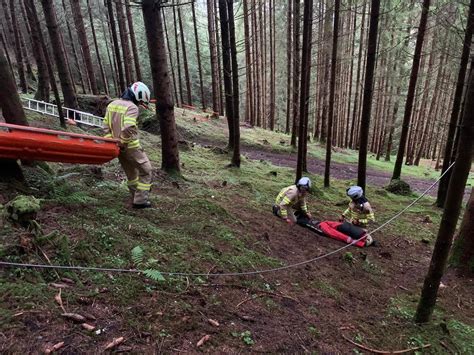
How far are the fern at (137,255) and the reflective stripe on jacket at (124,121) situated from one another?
1984mm

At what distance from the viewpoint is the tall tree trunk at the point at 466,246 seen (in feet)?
21.0

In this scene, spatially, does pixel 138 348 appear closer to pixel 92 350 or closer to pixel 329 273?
pixel 92 350

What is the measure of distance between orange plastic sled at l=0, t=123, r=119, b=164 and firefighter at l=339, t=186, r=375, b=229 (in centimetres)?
576

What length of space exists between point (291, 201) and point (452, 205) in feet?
15.2

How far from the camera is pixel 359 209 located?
27.5 feet

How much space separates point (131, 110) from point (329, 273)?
14.3 ft

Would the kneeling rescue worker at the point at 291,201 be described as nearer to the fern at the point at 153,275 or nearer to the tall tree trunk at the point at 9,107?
the fern at the point at 153,275

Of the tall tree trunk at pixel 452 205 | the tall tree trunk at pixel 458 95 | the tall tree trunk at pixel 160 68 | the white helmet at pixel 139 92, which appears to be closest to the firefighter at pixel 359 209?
the tall tree trunk at pixel 458 95

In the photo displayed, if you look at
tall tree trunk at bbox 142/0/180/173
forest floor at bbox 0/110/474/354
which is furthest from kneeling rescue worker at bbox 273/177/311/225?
tall tree trunk at bbox 142/0/180/173

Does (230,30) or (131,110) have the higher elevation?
(230,30)

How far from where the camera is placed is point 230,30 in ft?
37.6

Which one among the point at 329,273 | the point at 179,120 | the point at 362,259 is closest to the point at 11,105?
the point at 329,273

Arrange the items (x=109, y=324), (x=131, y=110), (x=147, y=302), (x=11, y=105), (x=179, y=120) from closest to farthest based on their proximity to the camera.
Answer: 1. (x=109, y=324)
2. (x=147, y=302)
3. (x=11, y=105)
4. (x=131, y=110)
5. (x=179, y=120)

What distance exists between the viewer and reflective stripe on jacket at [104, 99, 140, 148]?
209 inches
